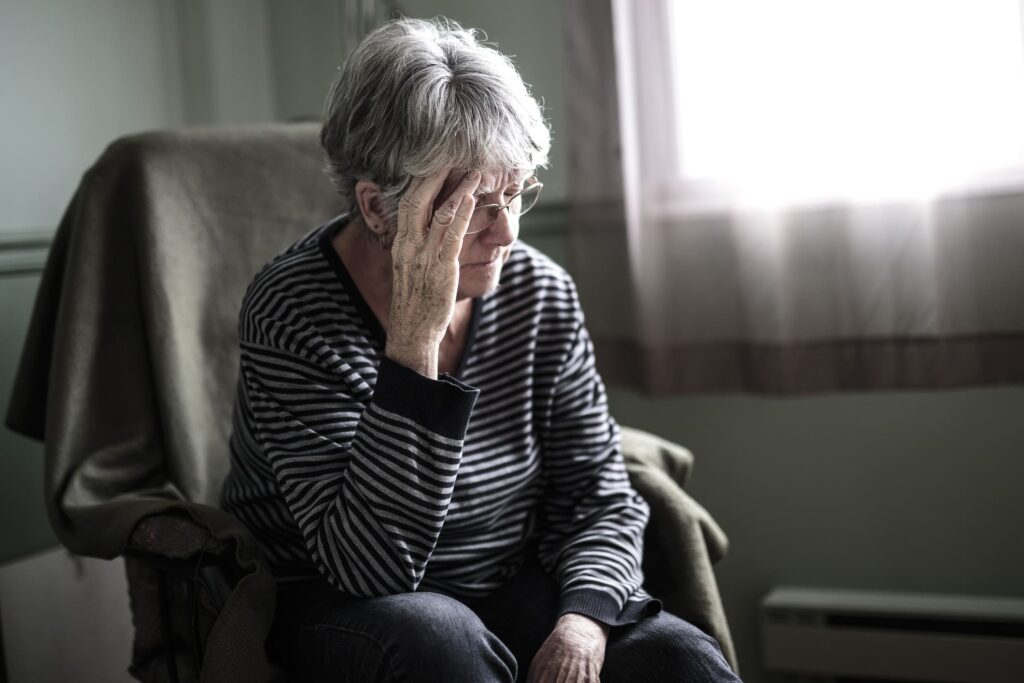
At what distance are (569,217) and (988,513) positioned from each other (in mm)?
971

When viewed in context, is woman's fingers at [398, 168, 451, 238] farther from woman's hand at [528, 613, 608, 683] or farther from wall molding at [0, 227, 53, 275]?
wall molding at [0, 227, 53, 275]

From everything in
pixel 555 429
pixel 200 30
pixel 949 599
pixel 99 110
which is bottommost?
pixel 949 599

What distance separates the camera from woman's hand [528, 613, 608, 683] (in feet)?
3.65

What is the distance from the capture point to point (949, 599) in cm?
184

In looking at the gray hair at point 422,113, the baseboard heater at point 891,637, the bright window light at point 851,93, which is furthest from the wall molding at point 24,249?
the baseboard heater at point 891,637

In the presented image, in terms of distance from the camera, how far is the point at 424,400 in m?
1.11

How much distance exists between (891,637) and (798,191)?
823mm

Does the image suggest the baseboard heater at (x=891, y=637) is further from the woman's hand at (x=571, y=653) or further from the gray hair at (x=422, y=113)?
the gray hair at (x=422, y=113)

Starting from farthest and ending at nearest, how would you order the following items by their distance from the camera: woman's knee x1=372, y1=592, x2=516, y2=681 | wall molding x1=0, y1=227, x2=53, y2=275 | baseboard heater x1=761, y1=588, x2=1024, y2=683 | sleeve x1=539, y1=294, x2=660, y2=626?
1. baseboard heater x1=761, y1=588, x2=1024, y2=683
2. wall molding x1=0, y1=227, x2=53, y2=275
3. sleeve x1=539, y1=294, x2=660, y2=626
4. woman's knee x1=372, y1=592, x2=516, y2=681

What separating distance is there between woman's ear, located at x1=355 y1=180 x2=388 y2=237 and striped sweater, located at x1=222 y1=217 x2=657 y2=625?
0.26 ft

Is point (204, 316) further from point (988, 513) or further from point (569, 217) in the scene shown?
point (988, 513)

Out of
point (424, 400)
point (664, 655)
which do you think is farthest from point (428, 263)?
point (664, 655)

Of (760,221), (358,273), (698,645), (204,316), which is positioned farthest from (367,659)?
(760,221)

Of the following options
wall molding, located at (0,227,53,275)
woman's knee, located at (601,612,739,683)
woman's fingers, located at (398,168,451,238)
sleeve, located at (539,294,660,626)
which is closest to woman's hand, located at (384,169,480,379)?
woman's fingers, located at (398,168,451,238)
